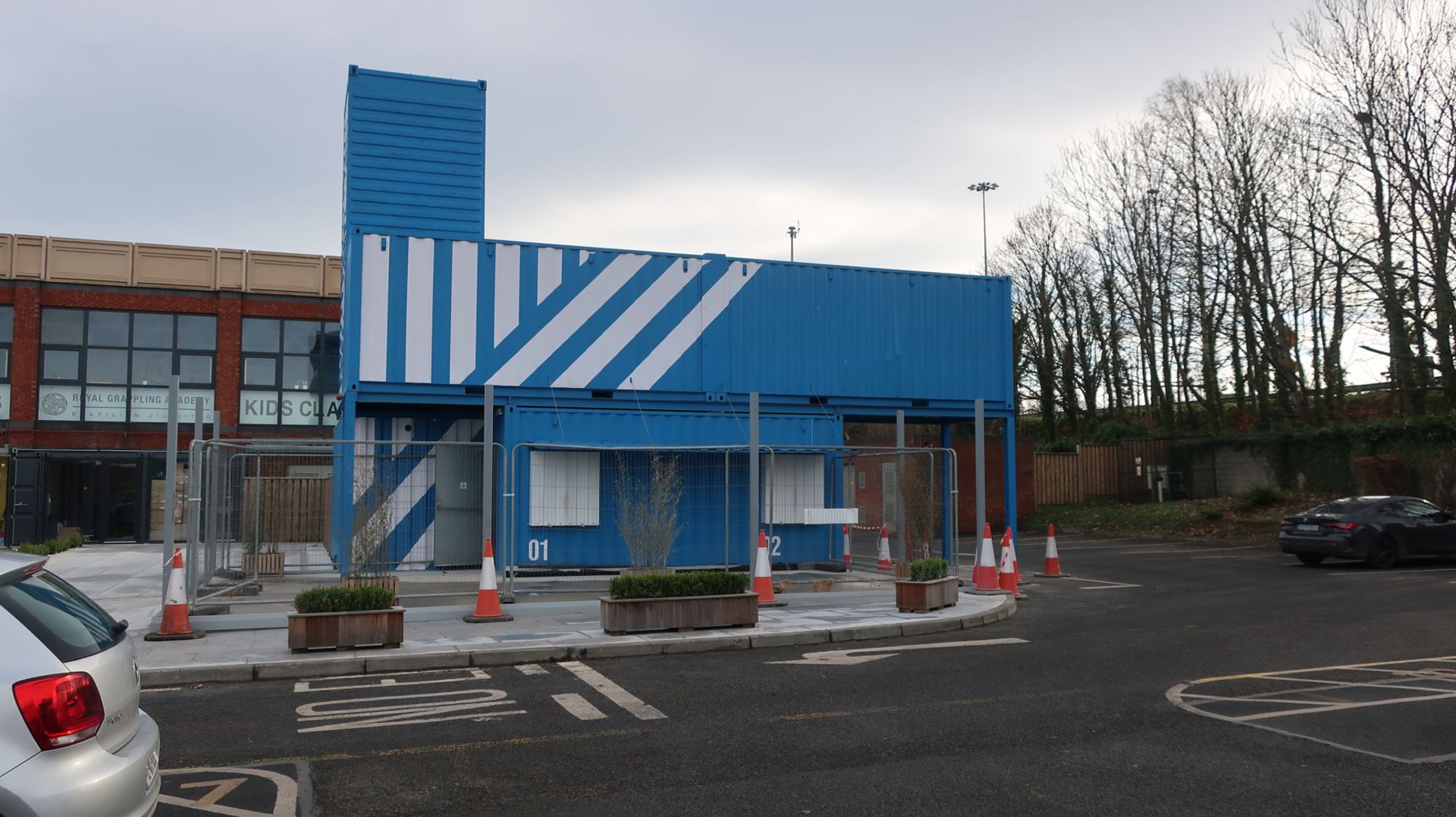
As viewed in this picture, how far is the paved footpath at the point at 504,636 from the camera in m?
9.30

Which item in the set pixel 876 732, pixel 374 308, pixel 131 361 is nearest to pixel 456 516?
pixel 374 308

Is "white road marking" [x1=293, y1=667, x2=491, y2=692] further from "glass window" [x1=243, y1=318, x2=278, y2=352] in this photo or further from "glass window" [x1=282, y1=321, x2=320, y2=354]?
"glass window" [x1=243, y1=318, x2=278, y2=352]

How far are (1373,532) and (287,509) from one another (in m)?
18.3

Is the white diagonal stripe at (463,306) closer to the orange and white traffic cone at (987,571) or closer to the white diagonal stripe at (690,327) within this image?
the white diagonal stripe at (690,327)

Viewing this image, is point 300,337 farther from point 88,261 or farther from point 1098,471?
point 1098,471

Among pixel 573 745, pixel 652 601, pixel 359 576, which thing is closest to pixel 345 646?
pixel 359 576

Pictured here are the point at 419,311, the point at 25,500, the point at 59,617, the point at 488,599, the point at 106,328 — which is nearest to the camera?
the point at 59,617

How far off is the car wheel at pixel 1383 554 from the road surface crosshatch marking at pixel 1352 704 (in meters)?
10.1

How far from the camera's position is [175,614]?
10578 mm

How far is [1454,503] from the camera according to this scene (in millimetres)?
23812

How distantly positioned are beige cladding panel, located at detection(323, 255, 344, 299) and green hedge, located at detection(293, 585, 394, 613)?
2096cm

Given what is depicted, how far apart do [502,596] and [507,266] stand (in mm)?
7213

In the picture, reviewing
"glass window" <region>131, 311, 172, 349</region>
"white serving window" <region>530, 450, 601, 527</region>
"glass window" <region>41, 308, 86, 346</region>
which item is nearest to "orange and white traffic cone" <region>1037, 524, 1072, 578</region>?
"white serving window" <region>530, 450, 601, 527</region>

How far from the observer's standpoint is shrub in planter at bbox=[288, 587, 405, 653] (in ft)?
32.0
